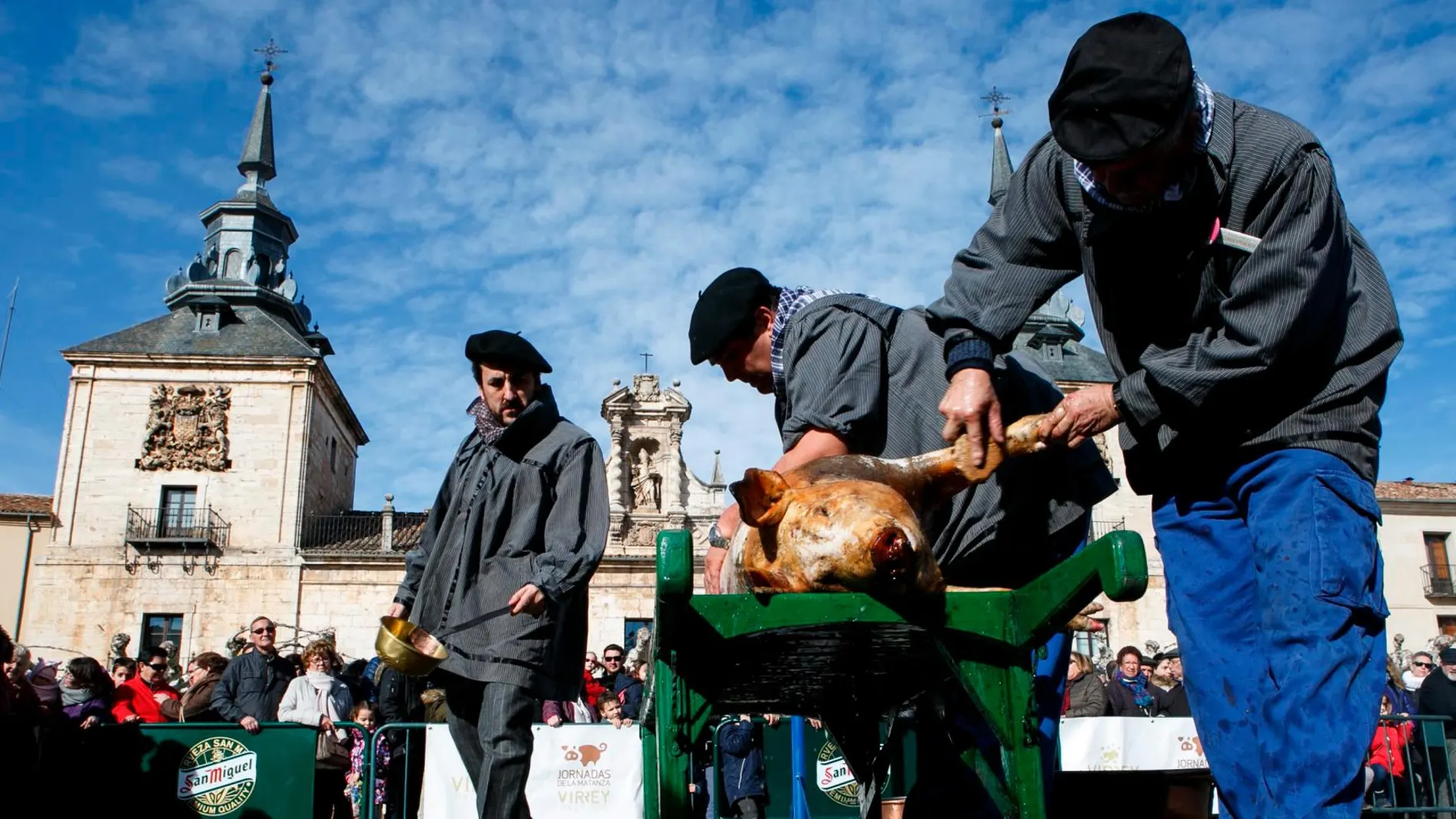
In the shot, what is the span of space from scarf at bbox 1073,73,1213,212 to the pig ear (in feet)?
3.07

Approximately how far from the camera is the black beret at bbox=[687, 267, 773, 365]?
3.07m

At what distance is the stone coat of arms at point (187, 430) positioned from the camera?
36.7 metres

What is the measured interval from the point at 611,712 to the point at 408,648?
776 centimetres

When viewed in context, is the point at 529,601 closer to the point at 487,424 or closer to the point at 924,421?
the point at 487,424

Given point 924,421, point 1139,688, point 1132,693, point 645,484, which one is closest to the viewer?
point 924,421

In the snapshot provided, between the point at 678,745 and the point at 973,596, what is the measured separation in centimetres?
64

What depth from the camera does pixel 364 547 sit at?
36.9 metres

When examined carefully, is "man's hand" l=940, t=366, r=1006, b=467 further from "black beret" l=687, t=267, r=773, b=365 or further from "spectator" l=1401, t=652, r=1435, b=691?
"spectator" l=1401, t=652, r=1435, b=691

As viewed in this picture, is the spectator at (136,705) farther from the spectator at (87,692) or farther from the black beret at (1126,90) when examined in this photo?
the black beret at (1126,90)

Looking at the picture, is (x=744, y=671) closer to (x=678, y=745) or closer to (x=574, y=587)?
(x=678, y=745)

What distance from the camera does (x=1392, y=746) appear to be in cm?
942

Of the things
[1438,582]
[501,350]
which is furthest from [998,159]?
[501,350]

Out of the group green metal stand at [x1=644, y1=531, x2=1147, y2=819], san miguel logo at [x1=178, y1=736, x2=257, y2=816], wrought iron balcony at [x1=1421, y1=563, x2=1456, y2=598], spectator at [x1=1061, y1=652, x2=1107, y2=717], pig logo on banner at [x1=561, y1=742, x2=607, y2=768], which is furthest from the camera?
wrought iron balcony at [x1=1421, y1=563, x2=1456, y2=598]

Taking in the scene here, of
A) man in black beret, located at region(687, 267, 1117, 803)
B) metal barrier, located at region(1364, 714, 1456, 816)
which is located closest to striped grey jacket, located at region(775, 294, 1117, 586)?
man in black beret, located at region(687, 267, 1117, 803)
